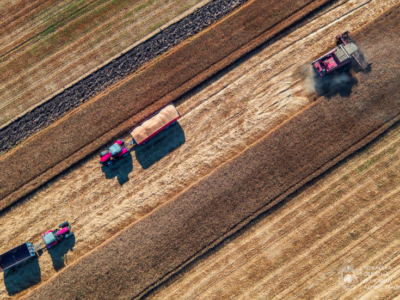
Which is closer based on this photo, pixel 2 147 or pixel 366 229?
pixel 366 229

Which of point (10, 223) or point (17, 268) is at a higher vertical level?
point (10, 223)

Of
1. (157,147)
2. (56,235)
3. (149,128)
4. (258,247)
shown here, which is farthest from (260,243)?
(56,235)

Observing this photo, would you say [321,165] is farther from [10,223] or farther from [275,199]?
[10,223]

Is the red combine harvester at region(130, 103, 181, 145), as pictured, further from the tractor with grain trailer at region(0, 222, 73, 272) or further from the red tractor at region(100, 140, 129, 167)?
the tractor with grain trailer at region(0, 222, 73, 272)

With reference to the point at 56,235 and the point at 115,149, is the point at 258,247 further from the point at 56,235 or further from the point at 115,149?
the point at 56,235

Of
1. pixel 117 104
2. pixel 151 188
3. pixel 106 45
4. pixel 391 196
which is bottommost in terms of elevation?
pixel 391 196

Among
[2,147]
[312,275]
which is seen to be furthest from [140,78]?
[312,275]
